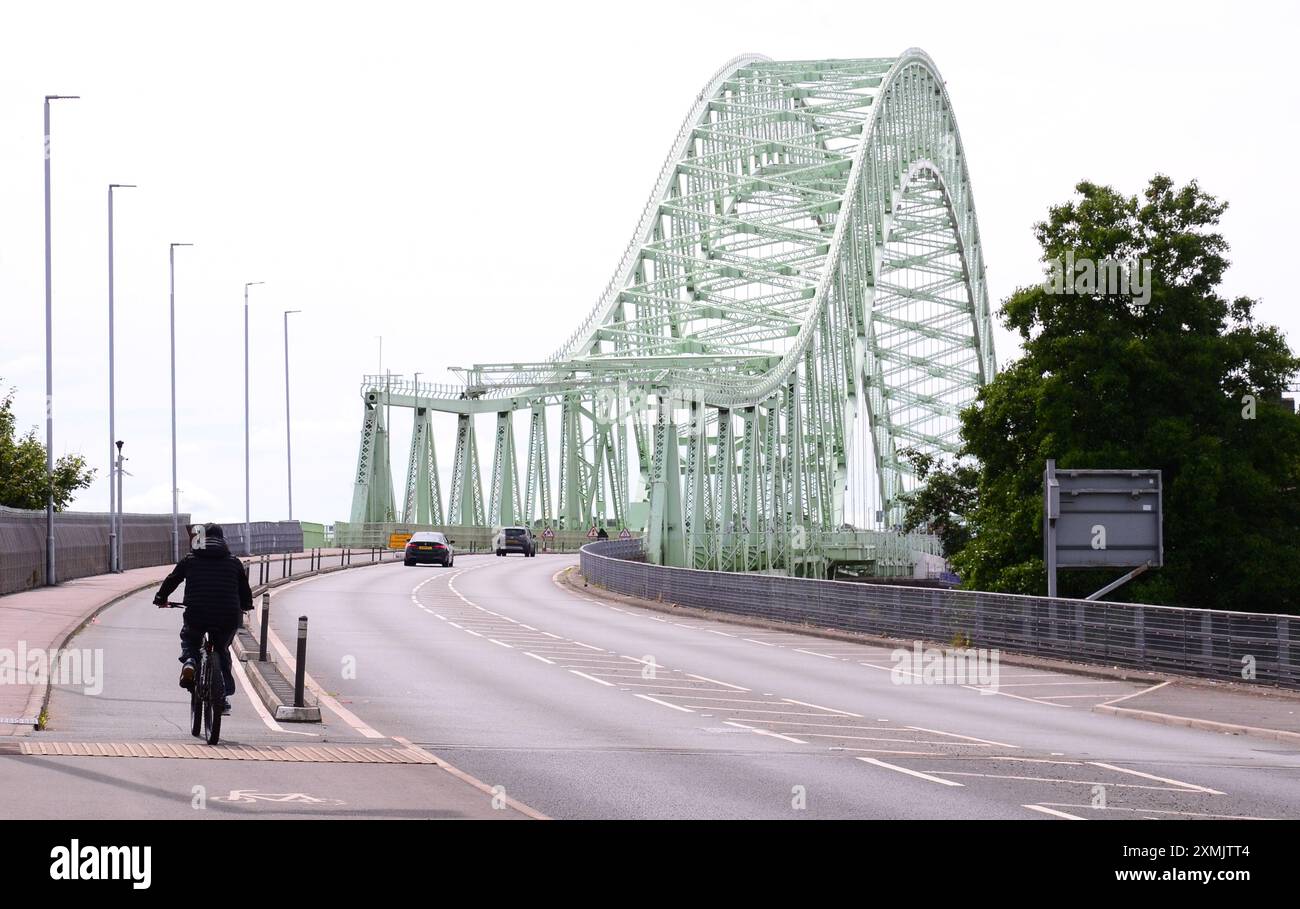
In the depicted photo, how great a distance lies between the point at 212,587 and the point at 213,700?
4.13 feet

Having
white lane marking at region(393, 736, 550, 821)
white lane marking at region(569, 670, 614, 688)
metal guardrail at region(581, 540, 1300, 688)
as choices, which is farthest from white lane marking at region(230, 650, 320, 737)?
metal guardrail at region(581, 540, 1300, 688)

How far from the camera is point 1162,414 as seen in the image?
44969 mm

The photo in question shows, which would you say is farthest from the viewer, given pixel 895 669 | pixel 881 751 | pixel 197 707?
pixel 895 669

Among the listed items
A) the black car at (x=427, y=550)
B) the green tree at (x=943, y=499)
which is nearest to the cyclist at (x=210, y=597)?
the black car at (x=427, y=550)

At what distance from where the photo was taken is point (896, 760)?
16516 millimetres

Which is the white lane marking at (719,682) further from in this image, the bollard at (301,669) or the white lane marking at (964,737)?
the bollard at (301,669)

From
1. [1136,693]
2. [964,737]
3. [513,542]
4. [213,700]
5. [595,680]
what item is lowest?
[513,542]

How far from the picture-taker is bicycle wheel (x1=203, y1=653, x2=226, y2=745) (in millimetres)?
16000

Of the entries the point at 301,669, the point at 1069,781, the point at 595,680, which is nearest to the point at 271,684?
the point at 301,669

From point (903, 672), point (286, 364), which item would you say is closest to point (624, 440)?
point (286, 364)

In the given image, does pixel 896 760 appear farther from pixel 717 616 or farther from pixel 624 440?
pixel 624 440

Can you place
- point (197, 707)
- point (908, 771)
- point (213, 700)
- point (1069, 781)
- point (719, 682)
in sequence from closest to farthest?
point (1069, 781) < point (908, 771) < point (213, 700) < point (197, 707) < point (719, 682)

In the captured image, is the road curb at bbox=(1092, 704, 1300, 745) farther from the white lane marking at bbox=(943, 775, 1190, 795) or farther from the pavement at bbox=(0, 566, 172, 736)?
the pavement at bbox=(0, 566, 172, 736)

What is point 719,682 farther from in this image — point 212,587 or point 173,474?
point 173,474
